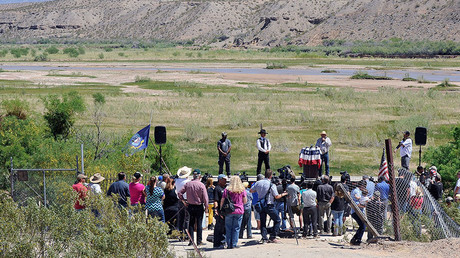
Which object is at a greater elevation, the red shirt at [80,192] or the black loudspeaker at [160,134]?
the black loudspeaker at [160,134]

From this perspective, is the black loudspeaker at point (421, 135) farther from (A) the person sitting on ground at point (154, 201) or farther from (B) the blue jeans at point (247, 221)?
(A) the person sitting on ground at point (154, 201)

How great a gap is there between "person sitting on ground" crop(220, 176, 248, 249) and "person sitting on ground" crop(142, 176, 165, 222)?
46.9 inches

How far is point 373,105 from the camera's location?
44.6m

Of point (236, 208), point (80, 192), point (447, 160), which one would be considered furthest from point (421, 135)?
point (80, 192)

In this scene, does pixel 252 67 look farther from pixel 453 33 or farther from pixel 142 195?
pixel 142 195

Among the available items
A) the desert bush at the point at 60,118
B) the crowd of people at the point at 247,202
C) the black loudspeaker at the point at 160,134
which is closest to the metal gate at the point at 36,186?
the black loudspeaker at the point at 160,134

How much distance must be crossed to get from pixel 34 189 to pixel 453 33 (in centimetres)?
12310

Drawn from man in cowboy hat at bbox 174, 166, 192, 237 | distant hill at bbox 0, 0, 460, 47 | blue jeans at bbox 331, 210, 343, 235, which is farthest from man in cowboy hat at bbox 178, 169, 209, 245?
distant hill at bbox 0, 0, 460, 47

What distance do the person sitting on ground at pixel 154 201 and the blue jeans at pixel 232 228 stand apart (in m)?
1.21

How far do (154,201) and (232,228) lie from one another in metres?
1.49

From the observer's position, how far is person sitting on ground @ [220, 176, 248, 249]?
454 inches

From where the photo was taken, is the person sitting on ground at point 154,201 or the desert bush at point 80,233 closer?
the desert bush at point 80,233

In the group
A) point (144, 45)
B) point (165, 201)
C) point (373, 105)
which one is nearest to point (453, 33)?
point (144, 45)

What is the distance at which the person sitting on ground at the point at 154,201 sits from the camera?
11.9 m
